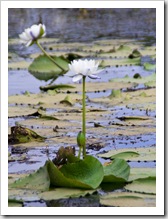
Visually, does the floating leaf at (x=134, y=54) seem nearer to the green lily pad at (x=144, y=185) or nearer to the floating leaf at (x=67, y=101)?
the floating leaf at (x=67, y=101)

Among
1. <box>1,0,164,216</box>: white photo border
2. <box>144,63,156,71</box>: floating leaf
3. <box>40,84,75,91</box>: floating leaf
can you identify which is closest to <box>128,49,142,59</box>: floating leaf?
<box>144,63,156,71</box>: floating leaf

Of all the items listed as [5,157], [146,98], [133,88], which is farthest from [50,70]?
[5,157]

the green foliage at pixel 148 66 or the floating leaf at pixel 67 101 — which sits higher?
the green foliage at pixel 148 66

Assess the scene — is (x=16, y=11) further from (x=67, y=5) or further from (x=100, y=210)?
(x=100, y=210)

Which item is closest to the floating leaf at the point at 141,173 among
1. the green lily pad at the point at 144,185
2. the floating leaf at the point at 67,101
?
the green lily pad at the point at 144,185

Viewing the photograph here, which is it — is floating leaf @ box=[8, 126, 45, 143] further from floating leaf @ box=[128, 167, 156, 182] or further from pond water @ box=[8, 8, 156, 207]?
floating leaf @ box=[128, 167, 156, 182]
